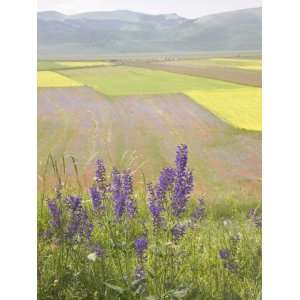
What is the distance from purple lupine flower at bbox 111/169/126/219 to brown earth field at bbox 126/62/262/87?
1.41ft

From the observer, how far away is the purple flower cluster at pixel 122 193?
225cm

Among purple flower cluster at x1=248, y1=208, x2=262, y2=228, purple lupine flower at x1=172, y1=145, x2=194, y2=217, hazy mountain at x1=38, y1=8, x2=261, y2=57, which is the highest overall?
hazy mountain at x1=38, y1=8, x2=261, y2=57

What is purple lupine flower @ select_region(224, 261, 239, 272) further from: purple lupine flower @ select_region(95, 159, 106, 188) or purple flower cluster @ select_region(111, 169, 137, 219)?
purple lupine flower @ select_region(95, 159, 106, 188)

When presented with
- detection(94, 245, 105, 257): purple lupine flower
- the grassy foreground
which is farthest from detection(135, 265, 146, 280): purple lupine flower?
detection(94, 245, 105, 257): purple lupine flower

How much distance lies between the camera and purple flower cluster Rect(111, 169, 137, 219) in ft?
7.39

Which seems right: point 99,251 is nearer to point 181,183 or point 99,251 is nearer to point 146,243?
point 146,243

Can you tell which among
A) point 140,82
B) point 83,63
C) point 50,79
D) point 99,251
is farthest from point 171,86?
point 99,251

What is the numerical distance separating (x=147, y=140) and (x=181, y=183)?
217mm

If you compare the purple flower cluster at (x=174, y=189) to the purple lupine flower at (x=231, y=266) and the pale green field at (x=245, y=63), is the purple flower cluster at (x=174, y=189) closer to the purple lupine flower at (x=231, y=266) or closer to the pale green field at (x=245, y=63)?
the purple lupine flower at (x=231, y=266)

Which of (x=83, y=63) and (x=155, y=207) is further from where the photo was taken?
(x=83, y=63)

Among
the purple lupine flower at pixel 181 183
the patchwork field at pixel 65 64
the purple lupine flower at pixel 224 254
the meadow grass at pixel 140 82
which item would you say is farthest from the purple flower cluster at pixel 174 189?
the patchwork field at pixel 65 64

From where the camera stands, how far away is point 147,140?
91.3 inches
